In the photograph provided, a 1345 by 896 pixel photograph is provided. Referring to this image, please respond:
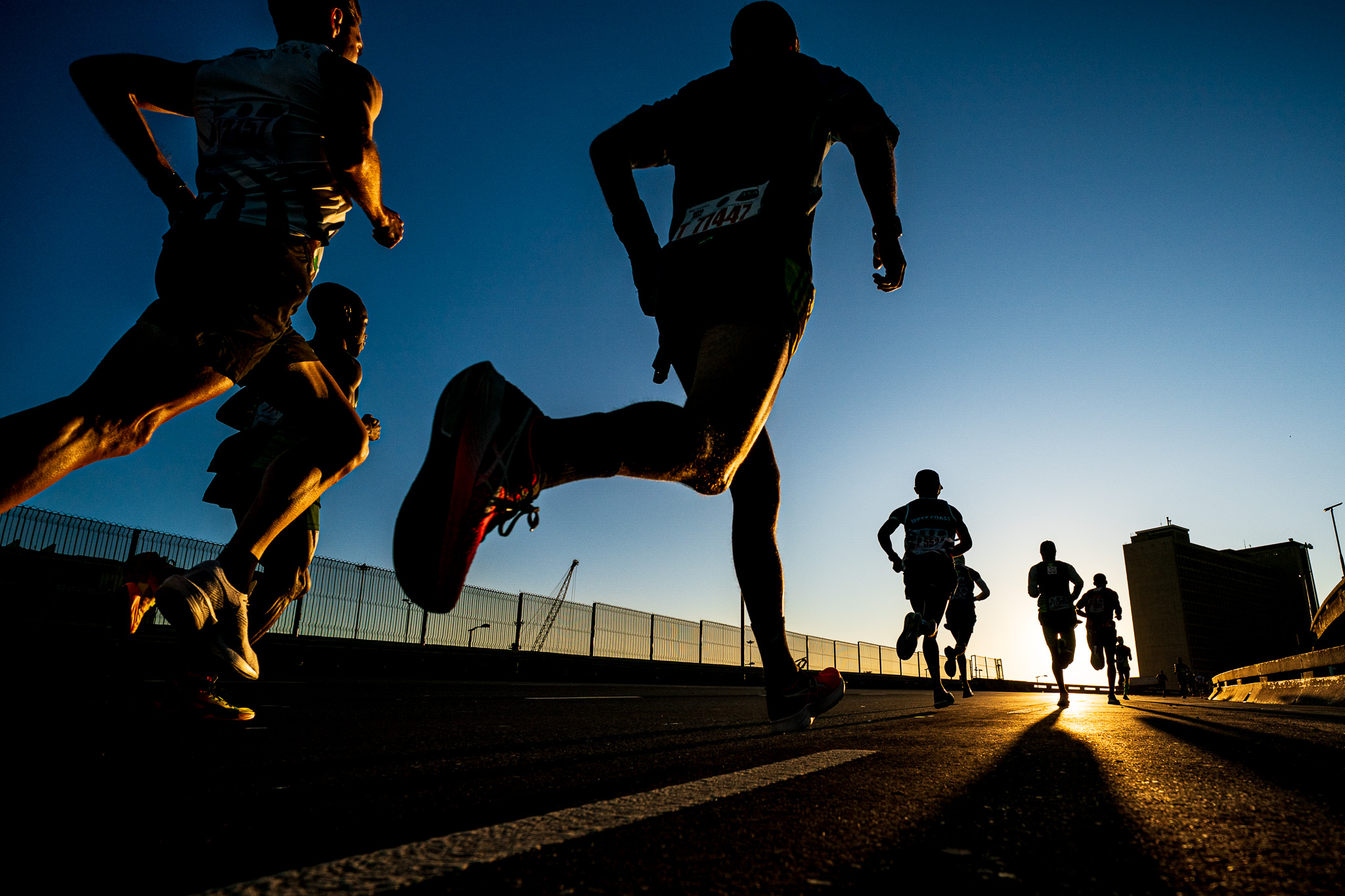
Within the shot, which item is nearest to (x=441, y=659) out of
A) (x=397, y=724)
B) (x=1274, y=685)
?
(x=397, y=724)

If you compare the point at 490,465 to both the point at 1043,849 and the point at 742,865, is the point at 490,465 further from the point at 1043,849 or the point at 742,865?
the point at 1043,849

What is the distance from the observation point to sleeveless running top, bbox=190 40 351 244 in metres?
2.22

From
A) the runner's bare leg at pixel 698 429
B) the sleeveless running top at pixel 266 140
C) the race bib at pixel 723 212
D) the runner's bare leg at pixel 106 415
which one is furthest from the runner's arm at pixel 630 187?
the runner's bare leg at pixel 106 415

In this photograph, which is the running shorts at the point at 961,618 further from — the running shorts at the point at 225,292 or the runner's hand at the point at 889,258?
the running shorts at the point at 225,292

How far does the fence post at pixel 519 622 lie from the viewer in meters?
24.9

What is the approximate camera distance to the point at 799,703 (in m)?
2.41

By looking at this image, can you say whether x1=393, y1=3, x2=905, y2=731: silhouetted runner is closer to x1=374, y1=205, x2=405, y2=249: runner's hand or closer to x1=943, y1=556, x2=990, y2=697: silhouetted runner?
x1=374, y1=205, x2=405, y2=249: runner's hand

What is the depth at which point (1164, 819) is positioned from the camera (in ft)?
4.04

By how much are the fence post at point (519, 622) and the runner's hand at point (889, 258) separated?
23.9 metres

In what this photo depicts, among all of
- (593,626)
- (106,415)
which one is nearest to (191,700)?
(106,415)

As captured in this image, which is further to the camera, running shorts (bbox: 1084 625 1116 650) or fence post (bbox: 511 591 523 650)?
fence post (bbox: 511 591 523 650)

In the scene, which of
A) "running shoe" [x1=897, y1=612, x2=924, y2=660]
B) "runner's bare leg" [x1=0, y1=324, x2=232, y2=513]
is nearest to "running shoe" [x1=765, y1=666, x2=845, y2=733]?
"runner's bare leg" [x1=0, y1=324, x2=232, y2=513]

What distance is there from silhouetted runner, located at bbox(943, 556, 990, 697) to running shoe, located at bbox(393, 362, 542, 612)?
752 centimetres

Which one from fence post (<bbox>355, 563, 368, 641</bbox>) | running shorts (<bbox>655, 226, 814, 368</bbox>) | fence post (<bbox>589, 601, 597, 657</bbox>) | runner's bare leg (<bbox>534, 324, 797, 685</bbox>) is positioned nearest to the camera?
runner's bare leg (<bbox>534, 324, 797, 685</bbox>)
